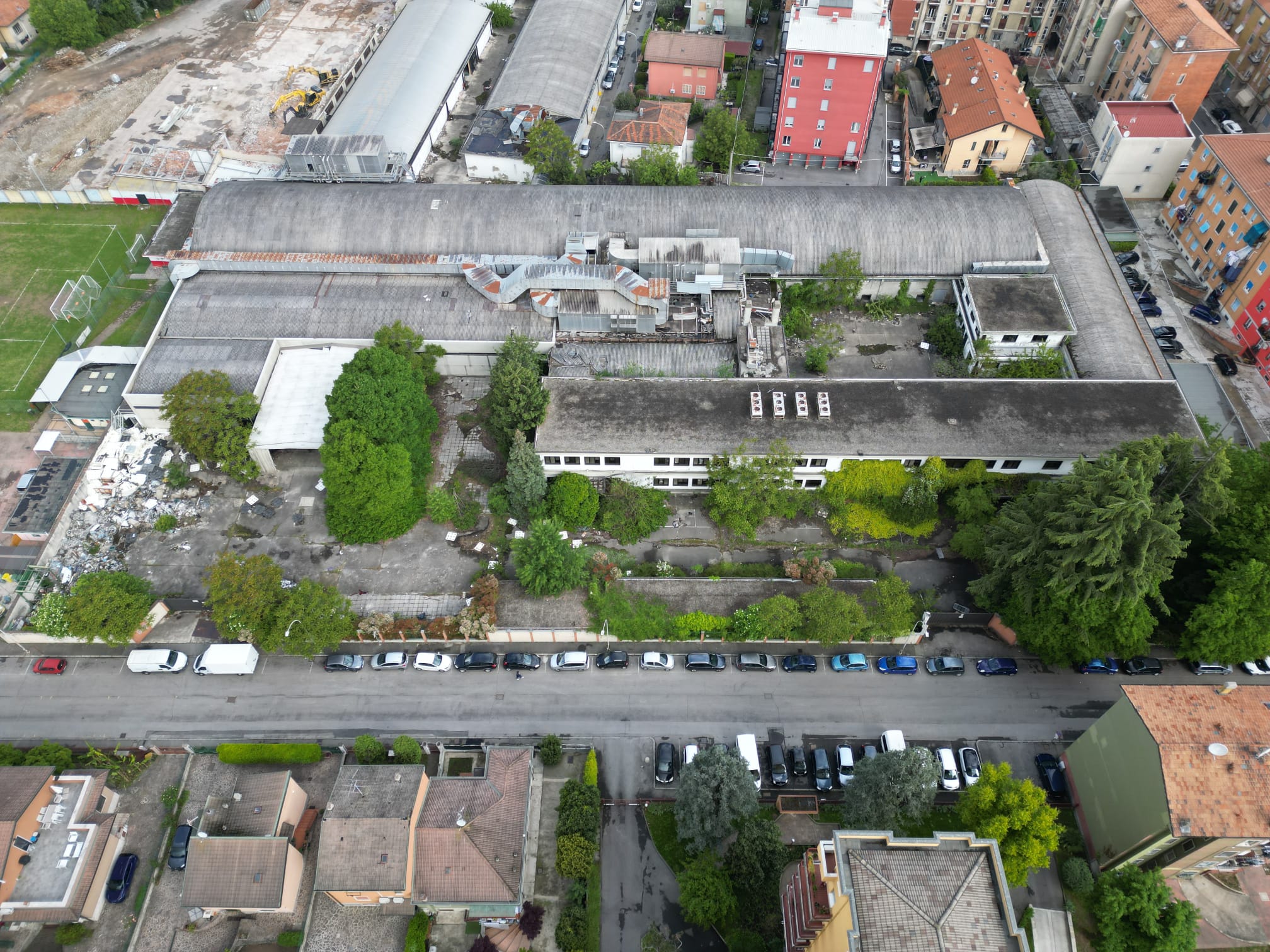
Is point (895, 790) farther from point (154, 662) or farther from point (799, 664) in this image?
point (154, 662)

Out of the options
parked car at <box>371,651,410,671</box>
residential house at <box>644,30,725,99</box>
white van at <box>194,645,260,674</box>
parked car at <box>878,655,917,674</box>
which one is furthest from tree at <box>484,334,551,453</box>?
residential house at <box>644,30,725,99</box>

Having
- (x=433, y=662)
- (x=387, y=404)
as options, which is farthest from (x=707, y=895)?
(x=387, y=404)

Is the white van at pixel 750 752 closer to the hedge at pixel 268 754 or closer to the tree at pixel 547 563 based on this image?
the tree at pixel 547 563

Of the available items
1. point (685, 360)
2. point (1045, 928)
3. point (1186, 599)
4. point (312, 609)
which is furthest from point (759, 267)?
point (1045, 928)

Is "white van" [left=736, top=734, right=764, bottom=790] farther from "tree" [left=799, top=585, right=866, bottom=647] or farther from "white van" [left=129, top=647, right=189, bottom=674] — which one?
"white van" [left=129, top=647, right=189, bottom=674]

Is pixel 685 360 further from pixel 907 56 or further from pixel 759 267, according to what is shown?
pixel 907 56

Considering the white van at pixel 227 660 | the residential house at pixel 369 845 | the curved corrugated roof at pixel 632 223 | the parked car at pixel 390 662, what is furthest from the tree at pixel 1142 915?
the white van at pixel 227 660
